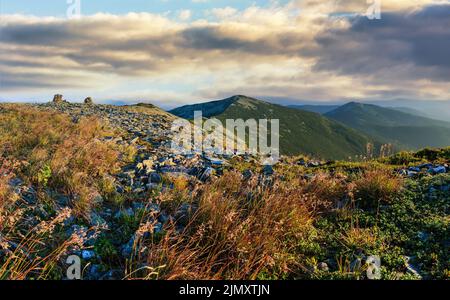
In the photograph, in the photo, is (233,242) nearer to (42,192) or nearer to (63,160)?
(42,192)

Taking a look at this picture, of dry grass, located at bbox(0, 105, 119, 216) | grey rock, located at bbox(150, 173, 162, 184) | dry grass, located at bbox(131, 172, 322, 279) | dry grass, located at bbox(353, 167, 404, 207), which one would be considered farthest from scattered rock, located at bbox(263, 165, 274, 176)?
dry grass, located at bbox(0, 105, 119, 216)

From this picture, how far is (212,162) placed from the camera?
38.1ft

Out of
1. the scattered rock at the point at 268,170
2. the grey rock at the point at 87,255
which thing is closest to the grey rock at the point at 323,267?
the grey rock at the point at 87,255

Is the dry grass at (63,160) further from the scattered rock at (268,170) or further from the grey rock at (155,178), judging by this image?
the scattered rock at (268,170)

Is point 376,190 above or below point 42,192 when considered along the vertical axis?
below

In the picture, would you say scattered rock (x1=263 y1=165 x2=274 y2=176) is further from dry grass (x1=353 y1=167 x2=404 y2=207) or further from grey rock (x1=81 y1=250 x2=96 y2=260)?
grey rock (x1=81 y1=250 x2=96 y2=260)

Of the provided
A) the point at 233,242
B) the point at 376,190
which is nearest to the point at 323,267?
the point at 233,242

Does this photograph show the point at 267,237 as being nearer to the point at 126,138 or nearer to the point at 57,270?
the point at 57,270

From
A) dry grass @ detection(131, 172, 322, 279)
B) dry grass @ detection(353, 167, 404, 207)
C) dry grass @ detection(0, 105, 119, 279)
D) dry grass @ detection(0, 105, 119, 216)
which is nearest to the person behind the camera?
dry grass @ detection(0, 105, 119, 279)

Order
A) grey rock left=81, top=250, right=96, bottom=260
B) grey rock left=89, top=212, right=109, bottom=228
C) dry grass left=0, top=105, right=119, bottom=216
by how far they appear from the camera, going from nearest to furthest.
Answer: grey rock left=81, top=250, right=96, bottom=260 < grey rock left=89, top=212, right=109, bottom=228 < dry grass left=0, top=105, right=119, bottom=216

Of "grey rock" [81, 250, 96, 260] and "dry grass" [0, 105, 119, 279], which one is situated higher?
"dry grass" [0, 105, 119, 279]

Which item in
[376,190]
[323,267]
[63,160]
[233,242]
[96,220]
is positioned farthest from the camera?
[63,160]
